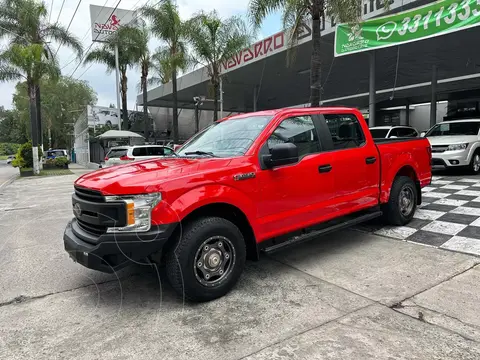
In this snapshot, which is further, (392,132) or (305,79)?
(305,79)

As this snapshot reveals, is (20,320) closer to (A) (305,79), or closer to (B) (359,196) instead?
(B) (359,196)

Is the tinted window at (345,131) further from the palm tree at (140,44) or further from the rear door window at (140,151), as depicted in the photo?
the palm tree at (140,44)

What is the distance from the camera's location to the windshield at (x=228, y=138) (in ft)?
13.9

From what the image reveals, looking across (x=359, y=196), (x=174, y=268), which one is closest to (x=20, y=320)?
(x=174, y=268)

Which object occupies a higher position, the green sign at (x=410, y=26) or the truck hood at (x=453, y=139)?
the green sign at (x=410, y=26)

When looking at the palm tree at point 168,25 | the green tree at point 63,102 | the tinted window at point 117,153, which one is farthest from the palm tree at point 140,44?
the green tree at point 63,102

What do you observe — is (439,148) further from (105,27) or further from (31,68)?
(105,27)

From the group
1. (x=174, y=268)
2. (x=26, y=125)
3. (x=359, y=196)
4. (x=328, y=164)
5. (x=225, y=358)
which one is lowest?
(x=225, y=358)

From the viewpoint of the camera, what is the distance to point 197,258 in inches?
140

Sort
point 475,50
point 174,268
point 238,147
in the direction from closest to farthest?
1. point 174,268
2. point 238,147
3. point 475,50

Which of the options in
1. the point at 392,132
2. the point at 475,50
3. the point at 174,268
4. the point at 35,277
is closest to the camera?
the point at 174,268

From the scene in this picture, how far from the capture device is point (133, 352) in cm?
284

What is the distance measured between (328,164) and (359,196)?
81 cm

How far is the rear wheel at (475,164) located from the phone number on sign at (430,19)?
149 inches
